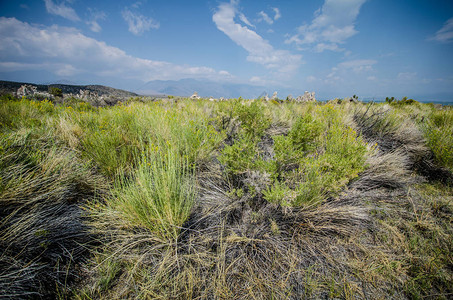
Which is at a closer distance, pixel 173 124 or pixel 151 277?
pixel 151 277

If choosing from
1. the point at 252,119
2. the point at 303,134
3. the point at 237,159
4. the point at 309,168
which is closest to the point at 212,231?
the point at 237,159

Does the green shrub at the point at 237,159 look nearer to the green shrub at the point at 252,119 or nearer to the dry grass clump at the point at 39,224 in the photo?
the green shrub at the point at 252,119

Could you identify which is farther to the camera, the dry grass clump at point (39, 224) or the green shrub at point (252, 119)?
the green shrub at point (252, 119)

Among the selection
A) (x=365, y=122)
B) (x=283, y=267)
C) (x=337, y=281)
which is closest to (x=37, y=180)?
(x=283, y=267)

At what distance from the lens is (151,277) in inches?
59.4

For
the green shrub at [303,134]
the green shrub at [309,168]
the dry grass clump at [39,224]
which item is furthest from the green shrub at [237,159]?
the dry grass clump at [39,224]

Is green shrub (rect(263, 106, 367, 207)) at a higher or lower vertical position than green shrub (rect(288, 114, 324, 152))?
lower

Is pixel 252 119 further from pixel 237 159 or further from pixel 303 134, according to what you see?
pixel 237 159

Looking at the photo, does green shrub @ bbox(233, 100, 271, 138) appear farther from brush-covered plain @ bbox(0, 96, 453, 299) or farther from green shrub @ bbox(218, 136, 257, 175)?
green shrub @ bbox(218, 136, 257, 175)

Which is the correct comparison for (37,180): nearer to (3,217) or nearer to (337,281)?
(3,217)

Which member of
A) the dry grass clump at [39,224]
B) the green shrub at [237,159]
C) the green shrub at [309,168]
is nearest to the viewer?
the dry grass clump at [39,224]

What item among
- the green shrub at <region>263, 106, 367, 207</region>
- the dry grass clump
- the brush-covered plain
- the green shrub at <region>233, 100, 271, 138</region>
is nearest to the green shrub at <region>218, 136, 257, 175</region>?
the brush-covered plain

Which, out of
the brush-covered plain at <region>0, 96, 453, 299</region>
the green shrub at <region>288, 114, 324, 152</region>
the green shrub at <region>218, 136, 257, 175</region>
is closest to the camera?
the brush-covered plain at <region>0, 96, 453, 299</region>

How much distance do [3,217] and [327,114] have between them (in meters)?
5.85
